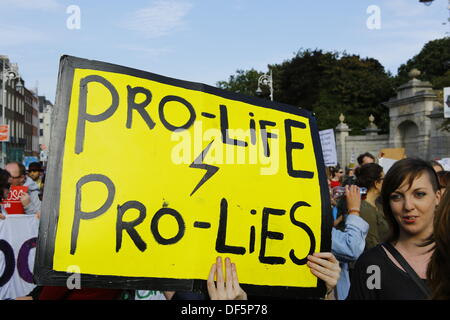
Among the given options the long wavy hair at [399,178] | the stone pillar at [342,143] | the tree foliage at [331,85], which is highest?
the tree foliage at [331,85]

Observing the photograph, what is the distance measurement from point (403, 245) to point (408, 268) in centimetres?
26

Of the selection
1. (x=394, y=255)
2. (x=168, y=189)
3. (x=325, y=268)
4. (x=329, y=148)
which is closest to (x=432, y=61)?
(x=329, y=148)

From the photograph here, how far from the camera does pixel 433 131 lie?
25234 millimetres

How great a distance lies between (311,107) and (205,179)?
48.7 m

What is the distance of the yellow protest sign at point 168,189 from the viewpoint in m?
2.07

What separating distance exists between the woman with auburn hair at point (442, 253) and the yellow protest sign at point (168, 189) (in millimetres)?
791

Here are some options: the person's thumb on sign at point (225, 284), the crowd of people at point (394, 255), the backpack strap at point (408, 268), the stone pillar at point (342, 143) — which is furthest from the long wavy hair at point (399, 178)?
the stone pillar at point (342, 143)

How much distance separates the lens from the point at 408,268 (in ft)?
7.68

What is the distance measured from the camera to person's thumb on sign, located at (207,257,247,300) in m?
2.07

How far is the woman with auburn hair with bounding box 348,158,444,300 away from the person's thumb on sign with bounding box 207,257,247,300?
633 millimetres

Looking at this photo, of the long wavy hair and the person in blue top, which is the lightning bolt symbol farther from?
the person in blue top

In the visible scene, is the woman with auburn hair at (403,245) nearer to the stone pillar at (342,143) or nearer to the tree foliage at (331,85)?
the stone pillar at (342,143)

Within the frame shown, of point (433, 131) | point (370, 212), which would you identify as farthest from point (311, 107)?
point (370, 212)
